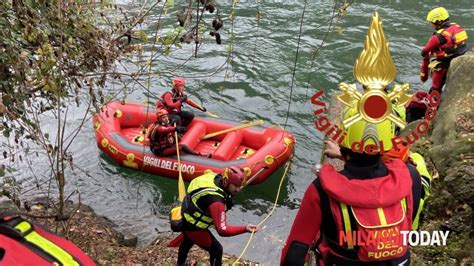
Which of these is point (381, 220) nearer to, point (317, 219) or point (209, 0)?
point (317, 219)

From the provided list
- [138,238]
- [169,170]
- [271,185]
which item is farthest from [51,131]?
[271,185]

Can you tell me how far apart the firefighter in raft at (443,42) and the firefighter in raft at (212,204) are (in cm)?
476

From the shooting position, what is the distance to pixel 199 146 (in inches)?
332

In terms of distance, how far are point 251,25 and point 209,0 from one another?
1088cm

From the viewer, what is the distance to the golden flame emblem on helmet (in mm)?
2178

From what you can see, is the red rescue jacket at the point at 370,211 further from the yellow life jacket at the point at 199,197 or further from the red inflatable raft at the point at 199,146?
the red inflatable raft at the point at 199,146

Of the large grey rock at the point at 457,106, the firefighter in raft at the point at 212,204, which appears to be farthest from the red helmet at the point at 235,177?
the large grey rock at the point at 457,106

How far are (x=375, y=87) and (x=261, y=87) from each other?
29.3 ft

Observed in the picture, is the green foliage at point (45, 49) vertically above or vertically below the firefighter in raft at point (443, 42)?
above

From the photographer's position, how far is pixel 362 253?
2.19 m

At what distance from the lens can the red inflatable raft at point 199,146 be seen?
761 cm

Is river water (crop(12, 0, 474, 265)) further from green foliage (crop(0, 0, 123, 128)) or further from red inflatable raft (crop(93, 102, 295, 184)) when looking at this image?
green foliage (crop(0, 0, 123, 128))

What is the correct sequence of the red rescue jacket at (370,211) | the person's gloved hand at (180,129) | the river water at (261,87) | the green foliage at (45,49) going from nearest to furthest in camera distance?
the red rescue jacket at (370,211) → the green foliage at (45,49) → the river water at (261,87) → the person's gloved hand at (180,129)

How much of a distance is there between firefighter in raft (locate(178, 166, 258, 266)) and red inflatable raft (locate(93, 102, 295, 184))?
284 cm
